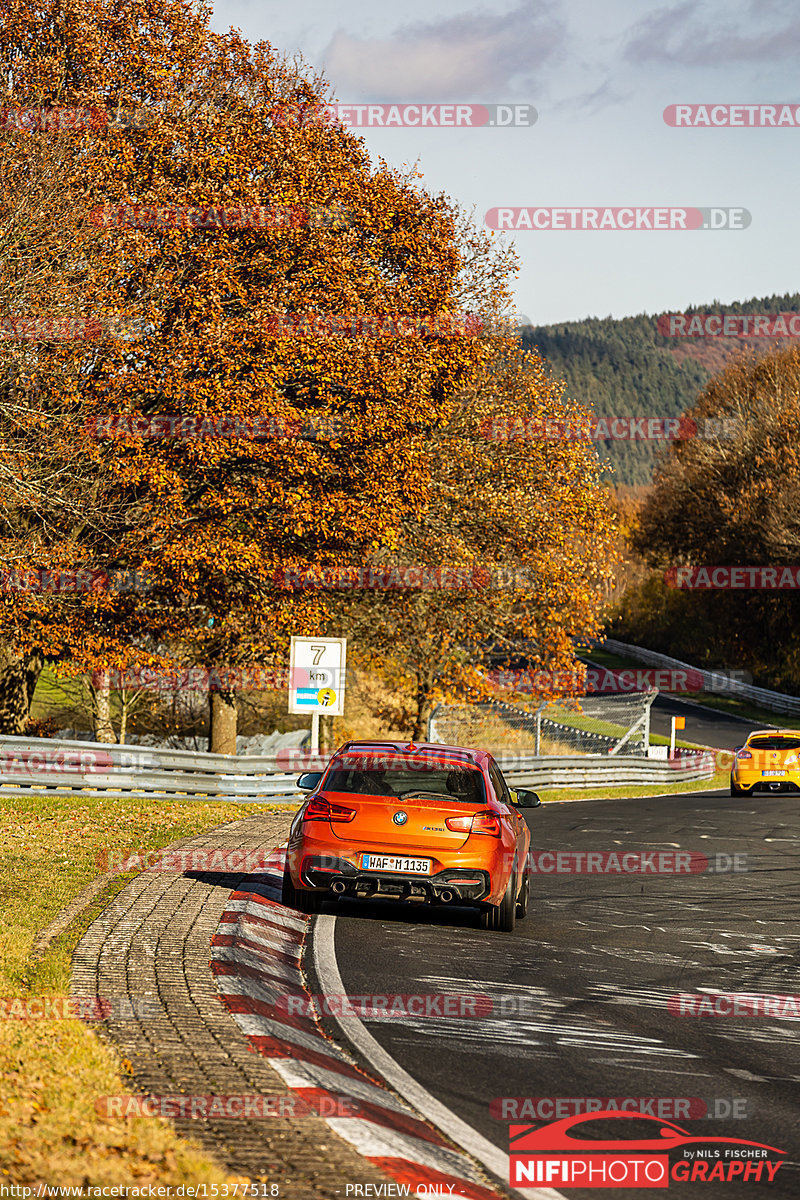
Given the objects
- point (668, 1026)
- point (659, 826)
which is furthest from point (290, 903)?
point (659, 826)

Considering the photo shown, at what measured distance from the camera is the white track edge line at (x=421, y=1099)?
193 inches

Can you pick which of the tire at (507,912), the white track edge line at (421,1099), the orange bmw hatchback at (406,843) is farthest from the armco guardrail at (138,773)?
the white track edge line at (421,1099)

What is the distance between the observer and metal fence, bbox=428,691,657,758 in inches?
1180

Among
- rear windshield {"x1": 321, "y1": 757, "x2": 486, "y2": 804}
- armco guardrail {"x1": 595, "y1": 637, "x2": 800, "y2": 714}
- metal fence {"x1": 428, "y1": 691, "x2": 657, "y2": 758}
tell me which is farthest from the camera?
armco guardrail {"x1": 595, "y1": 637, "x2": 800, "y2": 714}

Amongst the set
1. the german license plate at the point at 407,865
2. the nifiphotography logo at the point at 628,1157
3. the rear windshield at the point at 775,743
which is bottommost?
the rear windshield at the point at 775,743

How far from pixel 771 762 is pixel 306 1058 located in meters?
22.5

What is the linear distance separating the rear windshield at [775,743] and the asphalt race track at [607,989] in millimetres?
12101

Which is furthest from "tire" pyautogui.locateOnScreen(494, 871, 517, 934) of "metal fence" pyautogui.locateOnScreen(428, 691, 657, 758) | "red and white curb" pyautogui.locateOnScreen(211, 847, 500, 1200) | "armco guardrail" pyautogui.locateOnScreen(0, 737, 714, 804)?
"metal fence" pyautogui.locateOnScreen(428, 691, 657, 758)

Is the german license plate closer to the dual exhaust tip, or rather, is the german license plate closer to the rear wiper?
the dual exhaust tip

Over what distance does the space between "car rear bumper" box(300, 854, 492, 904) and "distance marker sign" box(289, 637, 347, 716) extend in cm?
1046

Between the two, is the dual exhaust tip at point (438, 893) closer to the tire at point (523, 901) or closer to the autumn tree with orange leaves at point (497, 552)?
the tire at point (523, 901)

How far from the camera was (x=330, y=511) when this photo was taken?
22719mm

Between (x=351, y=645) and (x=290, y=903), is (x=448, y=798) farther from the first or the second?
(x=351, y=645)

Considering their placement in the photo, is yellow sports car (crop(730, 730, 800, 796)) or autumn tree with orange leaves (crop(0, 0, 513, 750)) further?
yellow sports car (crop(730, 730, 800, 796))
